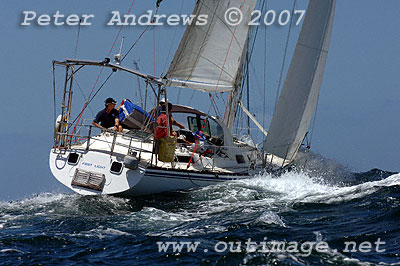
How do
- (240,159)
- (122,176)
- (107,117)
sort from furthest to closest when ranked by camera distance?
1. (240,159)
2. (107,117)
3. (122,176)

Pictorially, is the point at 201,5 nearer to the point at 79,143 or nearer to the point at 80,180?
the point at 79,143

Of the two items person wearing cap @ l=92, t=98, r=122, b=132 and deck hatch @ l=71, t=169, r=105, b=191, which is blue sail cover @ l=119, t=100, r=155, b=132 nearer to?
person wearing cap @ l=92, t=98, r=122, b=132

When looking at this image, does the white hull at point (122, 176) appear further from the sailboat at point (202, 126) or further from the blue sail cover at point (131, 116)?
the blue sail cover at point (131, 116)

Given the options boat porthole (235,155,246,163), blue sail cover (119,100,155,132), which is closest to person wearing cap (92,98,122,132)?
blue sail cover (119,100,155,132)

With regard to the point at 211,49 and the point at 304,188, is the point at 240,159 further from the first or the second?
the point at 211,49

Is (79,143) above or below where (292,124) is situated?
below

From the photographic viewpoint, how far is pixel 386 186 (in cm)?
1459

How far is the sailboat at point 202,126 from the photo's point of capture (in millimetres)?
14031

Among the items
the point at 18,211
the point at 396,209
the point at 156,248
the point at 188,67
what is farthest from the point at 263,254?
the point at 188,67

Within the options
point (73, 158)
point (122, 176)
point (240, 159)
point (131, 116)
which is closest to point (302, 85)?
point (240, 159)

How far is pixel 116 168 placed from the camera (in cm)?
1382

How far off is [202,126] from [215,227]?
7.22 metres

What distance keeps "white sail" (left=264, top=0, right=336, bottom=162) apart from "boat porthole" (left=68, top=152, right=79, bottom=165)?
22.3 ft

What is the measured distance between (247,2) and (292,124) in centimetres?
426
